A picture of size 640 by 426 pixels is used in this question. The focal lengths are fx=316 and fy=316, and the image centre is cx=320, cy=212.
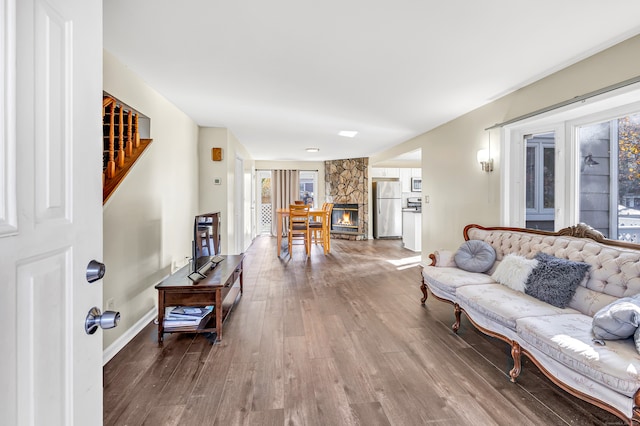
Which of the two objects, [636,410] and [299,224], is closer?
[636,410]

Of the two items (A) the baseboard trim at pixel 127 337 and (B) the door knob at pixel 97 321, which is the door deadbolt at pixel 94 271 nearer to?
(B) the door knob at pixel 97 321

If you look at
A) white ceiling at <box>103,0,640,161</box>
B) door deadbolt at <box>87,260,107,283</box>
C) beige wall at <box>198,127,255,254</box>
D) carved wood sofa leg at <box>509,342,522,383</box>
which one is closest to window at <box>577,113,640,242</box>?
white ceiling at <box>103,0,640,161</box>

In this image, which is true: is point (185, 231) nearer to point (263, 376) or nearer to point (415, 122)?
point (263, 376)

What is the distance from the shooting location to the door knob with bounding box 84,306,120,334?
2.65 feet

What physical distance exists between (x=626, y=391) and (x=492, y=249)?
1847 millimetres

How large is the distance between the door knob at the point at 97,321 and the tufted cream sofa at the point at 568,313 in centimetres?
205

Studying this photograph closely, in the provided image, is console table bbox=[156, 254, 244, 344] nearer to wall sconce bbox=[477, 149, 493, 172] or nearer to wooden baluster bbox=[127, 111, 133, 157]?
wooden baluster bbox=[127, 111, 133, 157]

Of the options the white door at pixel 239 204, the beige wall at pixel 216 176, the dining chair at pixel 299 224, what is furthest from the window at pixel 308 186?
the beige wall at pixel 216 176

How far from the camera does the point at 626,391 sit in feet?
4.66

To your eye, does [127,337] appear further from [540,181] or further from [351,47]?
[540,181]

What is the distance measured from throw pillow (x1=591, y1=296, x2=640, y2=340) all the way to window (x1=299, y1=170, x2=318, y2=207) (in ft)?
25.3

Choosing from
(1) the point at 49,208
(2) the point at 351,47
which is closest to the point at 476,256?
(2) the point at 351,47

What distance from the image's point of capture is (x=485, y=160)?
3648 mm

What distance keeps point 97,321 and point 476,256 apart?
3.20m
